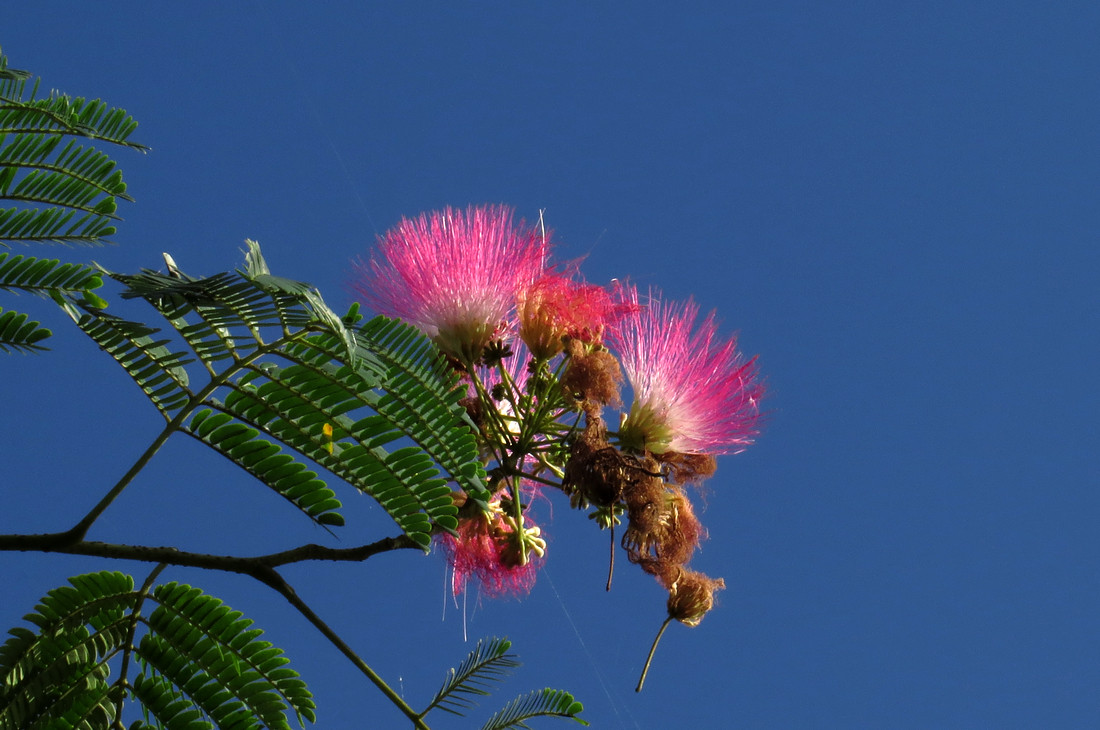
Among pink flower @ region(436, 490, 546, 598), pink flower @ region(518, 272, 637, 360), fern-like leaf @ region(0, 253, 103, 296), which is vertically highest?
pink flower @ region(518, 272, 637, 360)

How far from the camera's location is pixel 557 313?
3049mm

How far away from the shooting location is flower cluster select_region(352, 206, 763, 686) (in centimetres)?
286

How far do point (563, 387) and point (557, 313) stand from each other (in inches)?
9.8

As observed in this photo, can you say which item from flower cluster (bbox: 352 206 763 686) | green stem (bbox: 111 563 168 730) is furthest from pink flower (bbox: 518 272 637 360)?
green stem (bbox: 111 563 168 730)

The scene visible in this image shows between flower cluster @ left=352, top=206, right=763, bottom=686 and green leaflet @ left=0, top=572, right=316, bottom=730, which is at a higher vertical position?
flower cluster @ left=352, top=206, right=763, bottom=686

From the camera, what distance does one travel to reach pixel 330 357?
2.21 meters

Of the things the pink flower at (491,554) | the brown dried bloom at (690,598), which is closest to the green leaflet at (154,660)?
the pink flower at (491,554)

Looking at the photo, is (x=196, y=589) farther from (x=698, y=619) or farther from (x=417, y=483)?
(x=698, y=619)

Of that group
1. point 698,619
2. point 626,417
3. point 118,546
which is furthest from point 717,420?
point 118,546

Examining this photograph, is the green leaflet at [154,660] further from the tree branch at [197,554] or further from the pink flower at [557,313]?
the pink flower at [557,313]

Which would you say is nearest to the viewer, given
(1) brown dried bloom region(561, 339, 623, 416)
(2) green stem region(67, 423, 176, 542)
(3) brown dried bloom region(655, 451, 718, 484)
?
(2) green stem region(67, 423, 176, 542)

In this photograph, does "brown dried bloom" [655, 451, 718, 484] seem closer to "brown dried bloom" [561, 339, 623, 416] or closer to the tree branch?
"brown dried bloom" [561, 339, 623, 416]

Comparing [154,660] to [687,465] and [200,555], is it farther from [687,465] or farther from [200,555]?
[687,465]

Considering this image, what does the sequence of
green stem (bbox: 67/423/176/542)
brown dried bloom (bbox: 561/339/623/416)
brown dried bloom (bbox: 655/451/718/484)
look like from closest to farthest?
green stem (bbox: 67/423/176/542), brown dried bloom (bbox: 561/339/623/416), brown dried bloom (bbox: 655/451/718/484)
